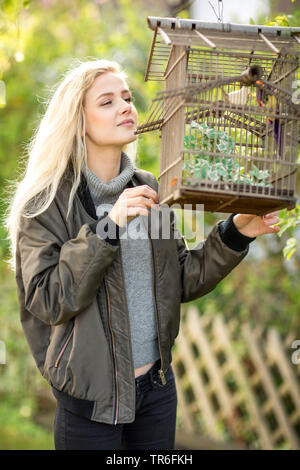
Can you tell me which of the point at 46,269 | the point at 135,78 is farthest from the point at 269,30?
the point at 135,78

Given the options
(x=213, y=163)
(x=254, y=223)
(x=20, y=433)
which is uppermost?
(x=213, y=163)

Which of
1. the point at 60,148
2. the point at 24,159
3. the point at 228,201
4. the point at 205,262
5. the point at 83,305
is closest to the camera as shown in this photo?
the point at 228,201

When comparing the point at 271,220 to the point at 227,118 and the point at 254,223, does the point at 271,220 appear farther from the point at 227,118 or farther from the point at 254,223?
the point at 227,118

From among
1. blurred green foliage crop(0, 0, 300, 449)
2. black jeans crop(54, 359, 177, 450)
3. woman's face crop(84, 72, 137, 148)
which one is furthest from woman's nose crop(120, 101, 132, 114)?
blurred green foliage crop(0, 0, 300, 449)

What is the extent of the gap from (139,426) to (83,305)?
0.64m

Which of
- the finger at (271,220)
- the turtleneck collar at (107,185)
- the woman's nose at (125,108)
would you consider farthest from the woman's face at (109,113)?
the finger at (271,220)

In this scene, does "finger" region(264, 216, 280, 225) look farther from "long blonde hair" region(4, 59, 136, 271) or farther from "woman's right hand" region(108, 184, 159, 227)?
"long blonde hair" region(4, 59, 136, 271)

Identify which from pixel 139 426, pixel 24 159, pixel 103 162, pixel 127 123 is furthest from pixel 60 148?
pixel 24 159

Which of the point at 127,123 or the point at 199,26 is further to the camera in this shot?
the point at 127,123

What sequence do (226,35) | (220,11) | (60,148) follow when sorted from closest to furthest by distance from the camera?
(226,35) → (220,11) → (60,148)

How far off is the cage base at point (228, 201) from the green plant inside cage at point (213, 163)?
5 centimetres

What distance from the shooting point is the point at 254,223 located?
248 cm

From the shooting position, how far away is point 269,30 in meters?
2.17
